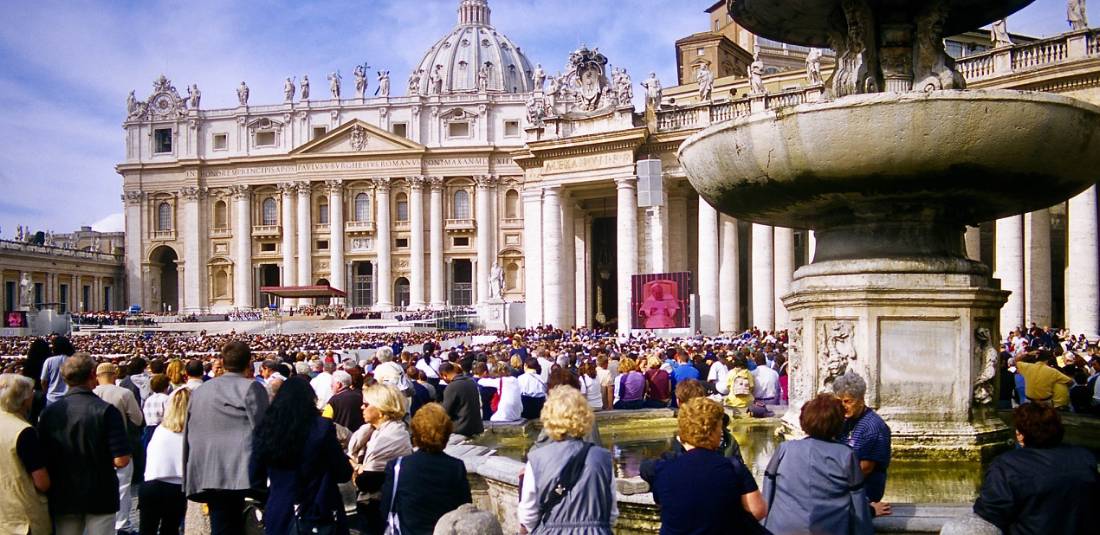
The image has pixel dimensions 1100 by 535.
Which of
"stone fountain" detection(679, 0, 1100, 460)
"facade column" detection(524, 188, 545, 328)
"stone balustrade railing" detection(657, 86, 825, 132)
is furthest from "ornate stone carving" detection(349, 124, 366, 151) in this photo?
"stone fountain" detection(679, 0, 1100, 460)

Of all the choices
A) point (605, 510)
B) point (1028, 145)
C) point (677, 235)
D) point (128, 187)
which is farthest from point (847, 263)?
point (128, 187)

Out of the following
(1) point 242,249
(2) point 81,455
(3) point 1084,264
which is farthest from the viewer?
(1) point 242,249

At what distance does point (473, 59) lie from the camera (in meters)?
112

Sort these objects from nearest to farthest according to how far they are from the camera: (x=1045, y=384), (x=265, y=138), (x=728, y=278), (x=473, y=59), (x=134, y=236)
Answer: (x=1045, y=384) → (x=728, y=278) → (x=265, y=138) → (x=134, y=236) → (x=473, y=59)

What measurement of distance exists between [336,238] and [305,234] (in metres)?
2.58

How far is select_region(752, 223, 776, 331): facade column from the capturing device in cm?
2948

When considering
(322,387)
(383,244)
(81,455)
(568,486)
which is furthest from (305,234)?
(568,486)

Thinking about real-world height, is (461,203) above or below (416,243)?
above

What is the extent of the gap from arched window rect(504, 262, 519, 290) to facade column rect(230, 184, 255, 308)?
20537 mm

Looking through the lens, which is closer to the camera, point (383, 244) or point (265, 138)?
point (383, 244)

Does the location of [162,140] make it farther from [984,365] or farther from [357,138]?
[984,365]

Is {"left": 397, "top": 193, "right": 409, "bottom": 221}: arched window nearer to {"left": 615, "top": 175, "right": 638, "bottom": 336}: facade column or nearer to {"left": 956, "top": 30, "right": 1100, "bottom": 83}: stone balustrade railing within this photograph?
{"left": 615, "top": 175, "right": 638, "bottom": 336}: facade column

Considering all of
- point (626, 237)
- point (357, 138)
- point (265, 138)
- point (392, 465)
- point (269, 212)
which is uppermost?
point (265, 138)

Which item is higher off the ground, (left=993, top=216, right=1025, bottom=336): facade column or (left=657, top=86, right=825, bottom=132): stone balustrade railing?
(left=657, top=86, right=825, bottom=132): stone balustrade railing
